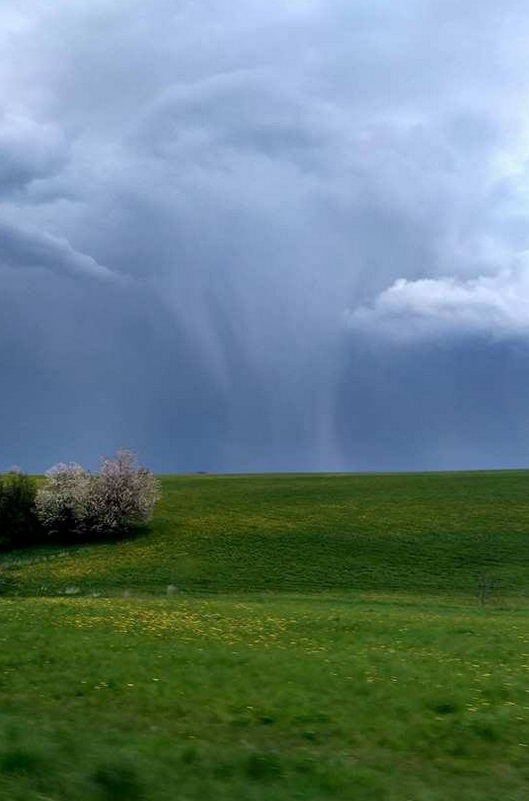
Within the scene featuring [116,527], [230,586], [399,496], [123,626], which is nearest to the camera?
[123,626]

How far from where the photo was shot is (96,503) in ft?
225

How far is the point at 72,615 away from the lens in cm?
2764

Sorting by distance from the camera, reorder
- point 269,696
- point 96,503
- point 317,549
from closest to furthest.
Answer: point 269,696
point 317,549
point 96,503

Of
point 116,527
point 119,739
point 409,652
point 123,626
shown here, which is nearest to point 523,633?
point 409,652

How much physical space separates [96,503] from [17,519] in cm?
795

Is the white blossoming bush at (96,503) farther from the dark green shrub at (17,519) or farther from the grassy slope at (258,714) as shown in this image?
the grassy slope at (258,714)

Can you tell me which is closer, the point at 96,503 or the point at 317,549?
the point at 317,549

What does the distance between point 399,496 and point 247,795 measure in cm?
7764

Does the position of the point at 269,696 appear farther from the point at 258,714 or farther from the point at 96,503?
the point at 96,503

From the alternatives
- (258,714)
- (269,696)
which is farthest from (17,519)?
(258,714)

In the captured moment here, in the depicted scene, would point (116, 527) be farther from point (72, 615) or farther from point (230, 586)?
point (72, 615)

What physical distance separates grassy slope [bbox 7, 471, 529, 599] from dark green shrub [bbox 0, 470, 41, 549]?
619cm


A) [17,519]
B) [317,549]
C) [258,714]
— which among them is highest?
[17,519]

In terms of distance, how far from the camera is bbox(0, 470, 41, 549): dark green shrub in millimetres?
70625
